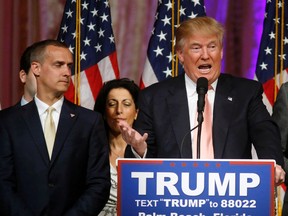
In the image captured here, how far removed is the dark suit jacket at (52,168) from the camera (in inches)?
123

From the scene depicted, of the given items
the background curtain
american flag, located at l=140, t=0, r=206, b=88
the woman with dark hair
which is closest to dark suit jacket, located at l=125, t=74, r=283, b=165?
the woman with dark hair

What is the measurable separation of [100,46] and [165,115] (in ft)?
8.08

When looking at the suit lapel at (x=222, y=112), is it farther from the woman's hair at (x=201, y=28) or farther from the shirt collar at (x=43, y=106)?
the shirt collar at (x=43, y=106)

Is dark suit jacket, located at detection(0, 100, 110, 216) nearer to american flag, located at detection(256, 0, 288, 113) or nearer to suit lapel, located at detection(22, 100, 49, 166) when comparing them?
suit lapel, located at detection(22, 100, 49, 166)

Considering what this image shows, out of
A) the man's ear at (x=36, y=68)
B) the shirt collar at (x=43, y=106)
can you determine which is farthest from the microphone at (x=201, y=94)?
the man's ear at (x=36, y=68)

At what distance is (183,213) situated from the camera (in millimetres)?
2258

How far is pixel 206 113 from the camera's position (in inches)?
113

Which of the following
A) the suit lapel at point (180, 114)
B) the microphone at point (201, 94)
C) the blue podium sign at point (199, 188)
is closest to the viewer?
the blue podium sign at point (199, 188)

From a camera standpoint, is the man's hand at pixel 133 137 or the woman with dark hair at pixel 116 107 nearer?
the man's hand at pixel 133 137

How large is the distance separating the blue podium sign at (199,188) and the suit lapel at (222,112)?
1.71 ft

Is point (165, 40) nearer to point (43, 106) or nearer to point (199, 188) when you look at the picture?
point (43, 106)

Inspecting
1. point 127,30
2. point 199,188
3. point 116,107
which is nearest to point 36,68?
point 116,107

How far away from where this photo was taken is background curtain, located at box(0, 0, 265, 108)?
17.8ft

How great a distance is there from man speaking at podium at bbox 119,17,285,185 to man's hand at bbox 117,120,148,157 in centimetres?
11
